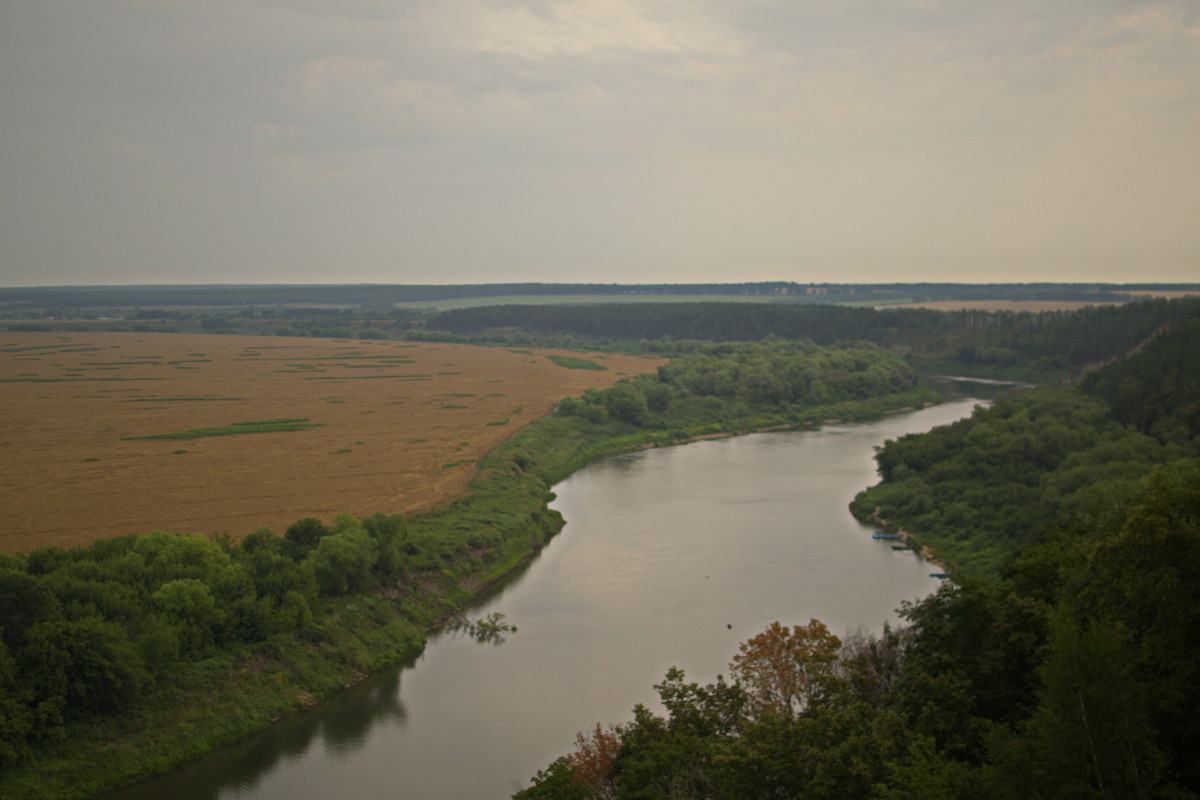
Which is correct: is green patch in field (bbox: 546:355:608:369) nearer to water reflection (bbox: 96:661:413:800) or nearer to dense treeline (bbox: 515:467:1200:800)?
water reflection (bbox: 96:661:413:800)

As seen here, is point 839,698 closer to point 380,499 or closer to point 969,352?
point 380,499

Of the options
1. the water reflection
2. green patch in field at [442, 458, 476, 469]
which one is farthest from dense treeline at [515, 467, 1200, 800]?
green patch in field at [442, 458, 476, 469]

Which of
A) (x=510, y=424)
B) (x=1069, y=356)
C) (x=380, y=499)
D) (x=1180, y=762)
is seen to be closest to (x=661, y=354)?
(x=1069, y=356)

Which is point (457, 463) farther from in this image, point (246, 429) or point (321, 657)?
point (321, 657)

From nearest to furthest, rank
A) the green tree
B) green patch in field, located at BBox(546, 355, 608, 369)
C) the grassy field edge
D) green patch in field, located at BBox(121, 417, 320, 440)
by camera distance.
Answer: the grassy field edge < the green tree < green patch in field, located at BBox(121, 417, 320, 440) < green patch in field, located at BBox(546, 355, 608, 369)

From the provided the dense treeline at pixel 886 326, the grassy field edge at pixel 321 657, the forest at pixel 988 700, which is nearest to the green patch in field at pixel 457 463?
the grassy field edge at pixel 321 657

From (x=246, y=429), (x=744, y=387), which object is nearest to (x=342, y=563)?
(x=246, y=429)
